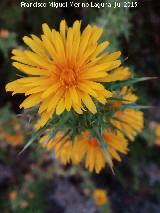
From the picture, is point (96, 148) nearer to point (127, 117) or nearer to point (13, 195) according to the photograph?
point (127, 117)

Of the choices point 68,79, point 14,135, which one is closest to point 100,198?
point 14,135

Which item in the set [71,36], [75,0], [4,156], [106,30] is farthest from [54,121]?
[75,0]

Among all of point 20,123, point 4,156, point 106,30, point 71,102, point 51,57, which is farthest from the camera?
point 4,156

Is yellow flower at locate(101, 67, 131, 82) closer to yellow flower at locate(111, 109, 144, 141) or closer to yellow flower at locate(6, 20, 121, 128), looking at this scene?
yellow flower at locate(6, 20, 121, 128)

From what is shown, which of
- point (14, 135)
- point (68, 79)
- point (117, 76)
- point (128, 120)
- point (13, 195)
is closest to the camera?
point (68, 79)

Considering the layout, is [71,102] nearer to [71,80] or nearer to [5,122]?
[71,80]

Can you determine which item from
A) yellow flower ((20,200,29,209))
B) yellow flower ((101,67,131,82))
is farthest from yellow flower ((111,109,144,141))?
yellow flower ((20,200,29,209))
